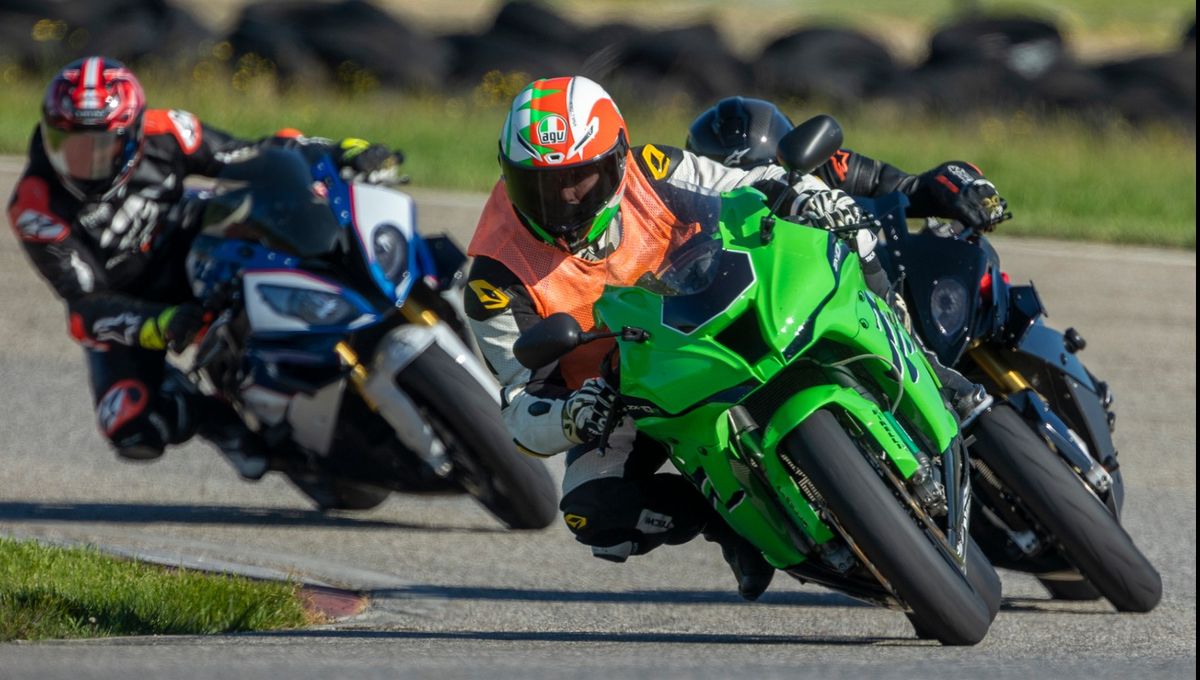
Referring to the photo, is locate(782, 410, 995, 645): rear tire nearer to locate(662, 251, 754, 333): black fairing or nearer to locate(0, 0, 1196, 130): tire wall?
locate(662, 251, 754, 333): black fairing

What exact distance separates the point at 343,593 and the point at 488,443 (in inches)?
34.8

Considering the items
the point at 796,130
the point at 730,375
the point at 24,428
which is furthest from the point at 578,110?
the point at 24,428

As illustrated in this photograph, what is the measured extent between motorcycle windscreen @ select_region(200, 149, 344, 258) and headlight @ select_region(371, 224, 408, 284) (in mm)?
154

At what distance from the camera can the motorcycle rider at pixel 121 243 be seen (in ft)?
23.1

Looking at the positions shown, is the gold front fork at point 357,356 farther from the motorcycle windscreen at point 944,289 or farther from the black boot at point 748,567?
the black boot at point 748,567

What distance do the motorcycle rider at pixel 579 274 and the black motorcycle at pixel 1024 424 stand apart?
50cm

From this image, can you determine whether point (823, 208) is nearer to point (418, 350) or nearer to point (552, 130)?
point (552, 130)

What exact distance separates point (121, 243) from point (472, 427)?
6.27 feet

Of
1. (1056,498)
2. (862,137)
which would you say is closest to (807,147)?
(1056,498)

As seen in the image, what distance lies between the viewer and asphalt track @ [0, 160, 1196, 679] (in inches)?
166

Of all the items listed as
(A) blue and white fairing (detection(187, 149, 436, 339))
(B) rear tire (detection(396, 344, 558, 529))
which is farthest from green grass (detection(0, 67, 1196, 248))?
(B) rear tire (detection(396, 344, 558, 529))

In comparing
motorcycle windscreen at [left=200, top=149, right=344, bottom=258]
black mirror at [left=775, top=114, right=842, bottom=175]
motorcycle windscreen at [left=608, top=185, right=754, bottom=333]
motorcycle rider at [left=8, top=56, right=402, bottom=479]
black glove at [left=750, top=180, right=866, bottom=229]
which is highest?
black mirror at [left=775, top=114, right=842, bottom=175]

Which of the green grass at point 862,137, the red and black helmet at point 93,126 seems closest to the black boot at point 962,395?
the red and black helmet at point 93,126

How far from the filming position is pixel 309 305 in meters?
6.59
